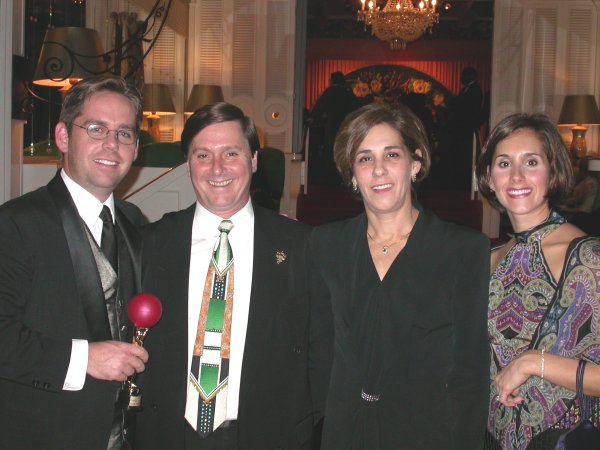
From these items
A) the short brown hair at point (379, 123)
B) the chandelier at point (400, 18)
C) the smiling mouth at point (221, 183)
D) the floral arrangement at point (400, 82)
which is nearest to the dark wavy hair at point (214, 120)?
the smiling mouth at point (221, 183)

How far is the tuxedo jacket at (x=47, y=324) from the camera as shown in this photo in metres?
1.94

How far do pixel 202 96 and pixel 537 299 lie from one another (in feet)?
27.6

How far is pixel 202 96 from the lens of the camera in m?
10.0

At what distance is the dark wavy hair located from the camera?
2383 millimetres

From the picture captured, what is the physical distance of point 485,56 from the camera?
17.3m

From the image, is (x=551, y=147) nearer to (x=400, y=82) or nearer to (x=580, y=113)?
(x=580, y=113)

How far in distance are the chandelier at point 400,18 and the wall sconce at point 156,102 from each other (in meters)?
3.08

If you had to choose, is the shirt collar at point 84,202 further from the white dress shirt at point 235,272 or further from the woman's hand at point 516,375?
the woman's hand at point 516,375

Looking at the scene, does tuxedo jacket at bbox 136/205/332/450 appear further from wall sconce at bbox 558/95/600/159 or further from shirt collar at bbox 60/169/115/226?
wall sconce at bbox 558/95/600/159

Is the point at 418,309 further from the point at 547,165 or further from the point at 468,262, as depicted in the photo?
the point at 547,165

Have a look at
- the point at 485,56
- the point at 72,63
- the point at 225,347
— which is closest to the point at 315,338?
the point at 225,347

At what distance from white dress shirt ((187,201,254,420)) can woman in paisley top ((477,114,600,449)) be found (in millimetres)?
809

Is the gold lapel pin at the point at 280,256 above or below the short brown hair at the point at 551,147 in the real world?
below

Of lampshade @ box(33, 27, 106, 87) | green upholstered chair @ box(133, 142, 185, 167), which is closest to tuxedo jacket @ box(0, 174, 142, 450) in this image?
lampshade @ box(33, 27, 106, 87)
